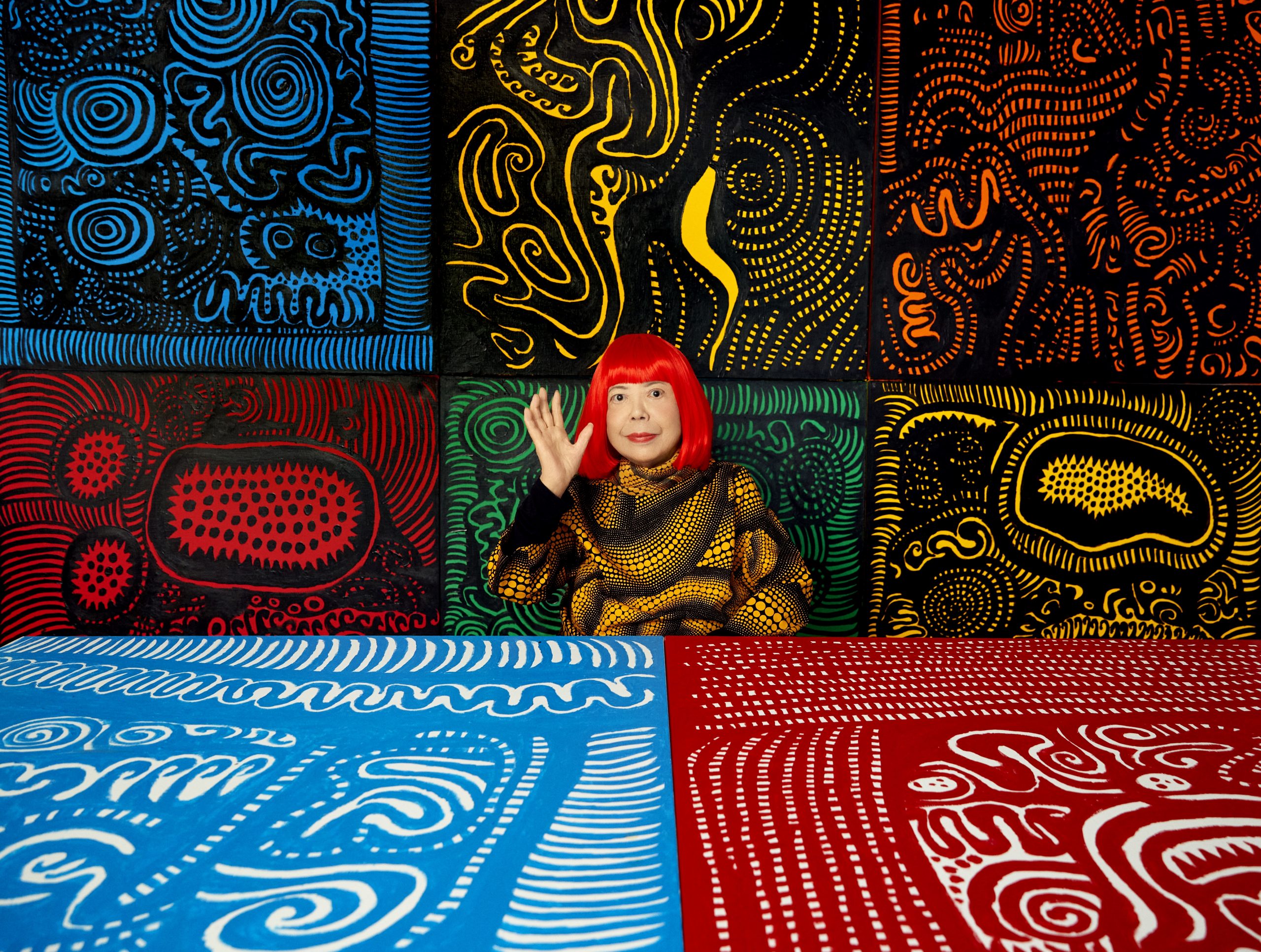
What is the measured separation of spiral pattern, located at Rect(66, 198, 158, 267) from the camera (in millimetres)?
1895

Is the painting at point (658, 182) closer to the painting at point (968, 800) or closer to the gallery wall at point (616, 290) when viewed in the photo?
the gallery wall at point (616, 290)

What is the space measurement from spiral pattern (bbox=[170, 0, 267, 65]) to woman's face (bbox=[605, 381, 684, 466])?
131 cm

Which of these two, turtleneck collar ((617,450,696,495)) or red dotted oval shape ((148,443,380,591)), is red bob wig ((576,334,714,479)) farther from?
red dotted oval shape ((148,443,380,591))

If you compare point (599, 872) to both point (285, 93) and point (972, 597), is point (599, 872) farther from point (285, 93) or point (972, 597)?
point (285, 93)

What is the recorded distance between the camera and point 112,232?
1.90 meters

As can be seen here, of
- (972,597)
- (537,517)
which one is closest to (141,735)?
(537,517)

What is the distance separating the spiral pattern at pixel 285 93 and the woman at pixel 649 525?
996mm

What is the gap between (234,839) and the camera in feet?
1.62

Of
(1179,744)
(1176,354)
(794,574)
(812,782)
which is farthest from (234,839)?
(1176,354)

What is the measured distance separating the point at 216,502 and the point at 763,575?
1.40 m

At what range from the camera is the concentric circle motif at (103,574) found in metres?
1.95

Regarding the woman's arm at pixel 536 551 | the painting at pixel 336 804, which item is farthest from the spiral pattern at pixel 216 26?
the painting at pixel 336 804

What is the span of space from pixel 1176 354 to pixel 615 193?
1498 mm

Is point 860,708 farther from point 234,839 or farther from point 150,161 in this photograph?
point 150,161
